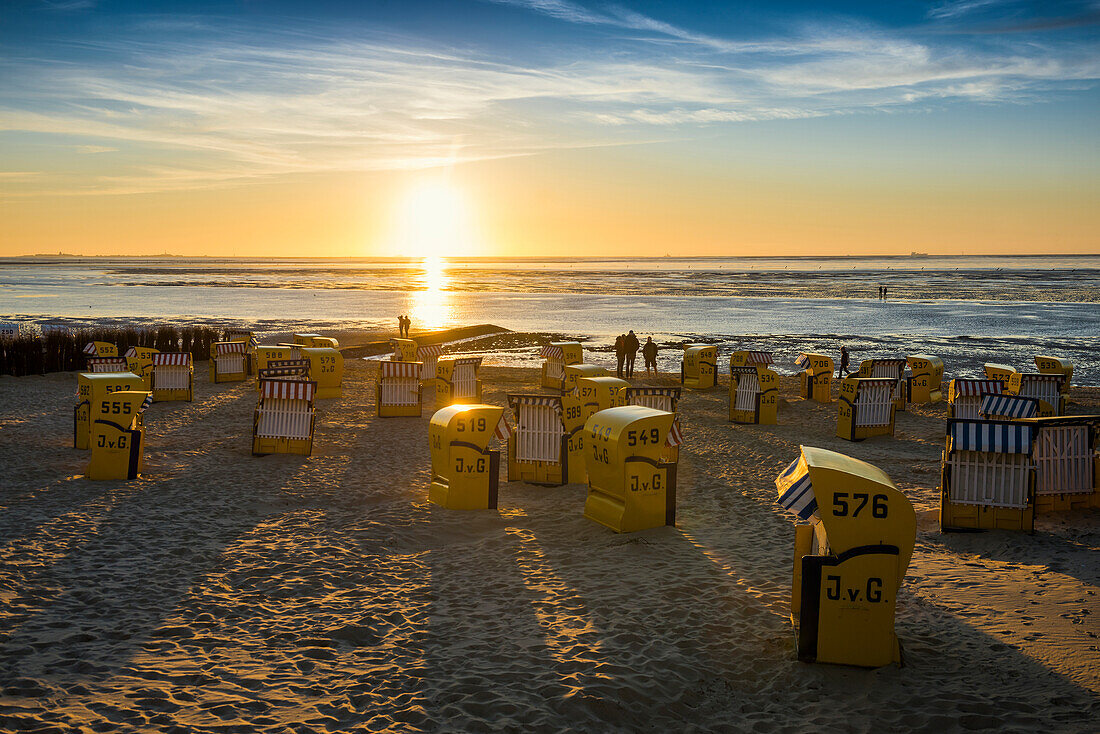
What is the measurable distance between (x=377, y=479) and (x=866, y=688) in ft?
34.2

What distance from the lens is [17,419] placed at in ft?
68.4

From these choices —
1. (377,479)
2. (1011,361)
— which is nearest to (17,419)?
(377,479)

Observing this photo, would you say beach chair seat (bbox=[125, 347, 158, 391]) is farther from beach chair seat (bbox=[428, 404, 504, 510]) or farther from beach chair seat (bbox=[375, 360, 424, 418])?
beach chair seat (bbox=[428, 404, 504, 510])

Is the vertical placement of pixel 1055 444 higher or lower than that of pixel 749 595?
higher

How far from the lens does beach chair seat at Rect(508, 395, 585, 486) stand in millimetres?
15125

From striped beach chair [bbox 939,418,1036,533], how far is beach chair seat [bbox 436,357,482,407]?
613 inches

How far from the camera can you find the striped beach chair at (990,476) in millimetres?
11766

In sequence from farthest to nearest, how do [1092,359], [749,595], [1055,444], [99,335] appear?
[1092,359] → [99,335] → [1055,444] → [749,595]

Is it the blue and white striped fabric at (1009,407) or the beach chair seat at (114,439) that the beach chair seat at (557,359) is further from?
the beach chair seat at (114,439)

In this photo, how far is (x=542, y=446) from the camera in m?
15.3

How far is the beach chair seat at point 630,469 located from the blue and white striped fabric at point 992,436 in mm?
4419

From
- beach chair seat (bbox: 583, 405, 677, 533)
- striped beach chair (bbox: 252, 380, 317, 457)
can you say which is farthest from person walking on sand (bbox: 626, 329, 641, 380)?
beach chair seat (bbox: 583, 405, 677, 533)

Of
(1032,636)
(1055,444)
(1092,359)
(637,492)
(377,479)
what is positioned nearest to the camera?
(1032,636)

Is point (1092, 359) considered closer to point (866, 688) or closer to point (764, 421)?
point (764, 421)
